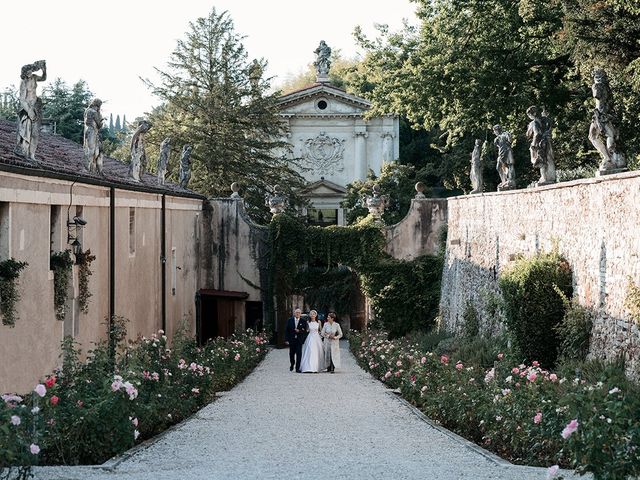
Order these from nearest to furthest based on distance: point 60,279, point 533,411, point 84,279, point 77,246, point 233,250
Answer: point 533,411 → point 60,279 → point 77,246 → point 84,279 → point 233,250

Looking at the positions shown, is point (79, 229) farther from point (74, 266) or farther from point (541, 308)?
point (541, 308)

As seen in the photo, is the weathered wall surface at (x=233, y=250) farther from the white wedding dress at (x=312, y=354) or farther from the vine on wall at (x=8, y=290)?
the vine on wall at (x=8, y=290)

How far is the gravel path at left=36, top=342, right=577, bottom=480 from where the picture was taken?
11023 mm

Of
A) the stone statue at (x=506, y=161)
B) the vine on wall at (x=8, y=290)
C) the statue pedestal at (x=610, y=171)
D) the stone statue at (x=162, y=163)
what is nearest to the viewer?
the vine on wall at (x=8, y=290)

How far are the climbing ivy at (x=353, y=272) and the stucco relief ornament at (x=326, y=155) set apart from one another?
2182cm

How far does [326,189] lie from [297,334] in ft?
114

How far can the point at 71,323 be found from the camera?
2038 centimetres

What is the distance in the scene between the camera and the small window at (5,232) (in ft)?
52.6

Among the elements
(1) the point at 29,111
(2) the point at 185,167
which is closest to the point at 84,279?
(1) the point at 29,111

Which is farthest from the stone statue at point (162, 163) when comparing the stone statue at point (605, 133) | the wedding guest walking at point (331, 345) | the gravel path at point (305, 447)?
the stone statue at point (605, 133)

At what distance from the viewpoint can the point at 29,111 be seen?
17.4 metres

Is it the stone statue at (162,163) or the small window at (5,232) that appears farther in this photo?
the stone statue at (162,163)

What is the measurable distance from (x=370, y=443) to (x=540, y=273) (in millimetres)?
7184

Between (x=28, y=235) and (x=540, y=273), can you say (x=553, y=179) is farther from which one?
(x=28, y=235)
